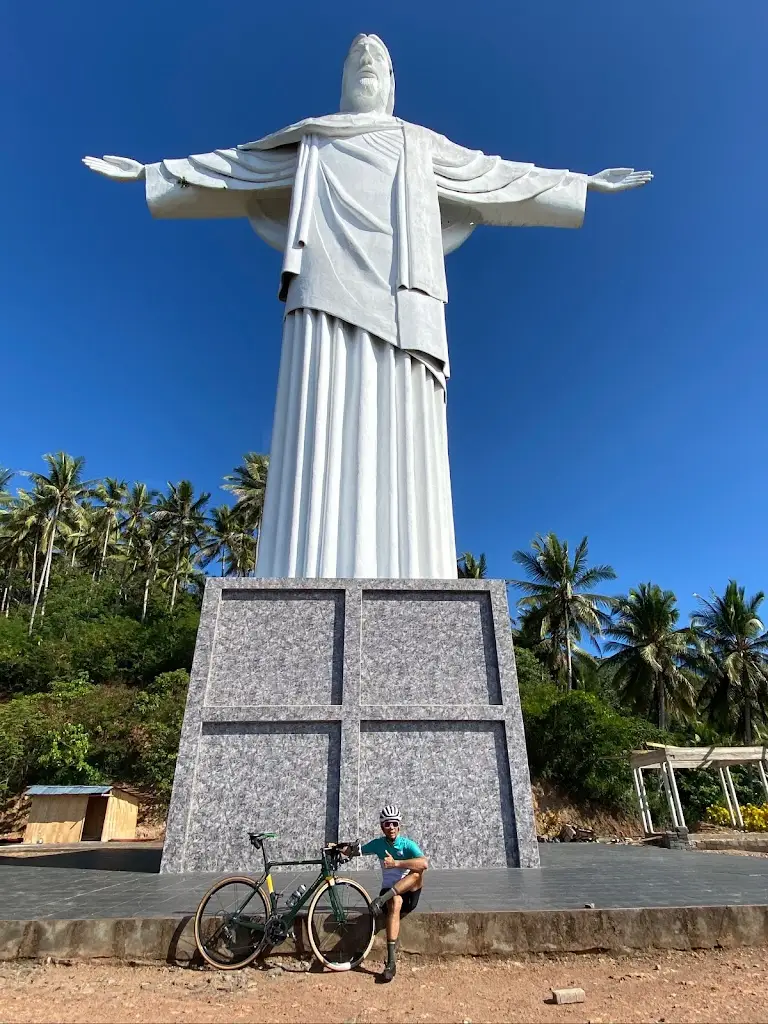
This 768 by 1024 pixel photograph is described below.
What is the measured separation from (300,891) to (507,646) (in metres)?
3.19

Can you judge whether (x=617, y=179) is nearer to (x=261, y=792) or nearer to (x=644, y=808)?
(x=261, y=792)

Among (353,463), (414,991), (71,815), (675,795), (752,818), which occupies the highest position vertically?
(353,463)

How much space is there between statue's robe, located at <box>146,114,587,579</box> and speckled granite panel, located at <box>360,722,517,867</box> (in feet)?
5.61

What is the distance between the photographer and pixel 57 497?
34.7 metres

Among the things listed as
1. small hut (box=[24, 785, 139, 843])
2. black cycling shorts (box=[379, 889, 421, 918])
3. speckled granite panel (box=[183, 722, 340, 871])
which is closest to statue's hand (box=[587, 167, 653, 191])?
speckled granite panel (box=[183, 722, 340, 871])

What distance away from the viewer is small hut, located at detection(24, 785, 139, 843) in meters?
16.8

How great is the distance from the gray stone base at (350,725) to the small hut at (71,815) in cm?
1361

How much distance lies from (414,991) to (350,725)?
2581 mm

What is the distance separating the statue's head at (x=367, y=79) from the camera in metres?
9.72

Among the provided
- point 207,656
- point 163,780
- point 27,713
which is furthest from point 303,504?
point 27,713

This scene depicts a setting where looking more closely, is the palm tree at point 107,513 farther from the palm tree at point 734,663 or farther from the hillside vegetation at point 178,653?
the palm tree at point 734,663

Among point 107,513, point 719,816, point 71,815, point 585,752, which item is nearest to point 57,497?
point 107,513

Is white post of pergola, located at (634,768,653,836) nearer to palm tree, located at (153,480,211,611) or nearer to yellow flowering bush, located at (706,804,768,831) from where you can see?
yellow flowering bush, located at (706,804,768,831)

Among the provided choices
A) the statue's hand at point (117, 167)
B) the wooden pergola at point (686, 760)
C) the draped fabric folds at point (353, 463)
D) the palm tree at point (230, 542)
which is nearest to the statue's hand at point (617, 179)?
the draped fabric folds at point (353, 463)
